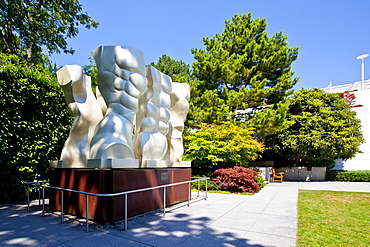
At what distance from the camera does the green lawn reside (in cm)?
432

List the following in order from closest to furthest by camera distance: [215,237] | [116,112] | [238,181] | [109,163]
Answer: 1. [215,237]
2. [109,163]
3. [116,112]
4. [238,181]

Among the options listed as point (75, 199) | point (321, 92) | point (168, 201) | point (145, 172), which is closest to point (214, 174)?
point (168, 201)

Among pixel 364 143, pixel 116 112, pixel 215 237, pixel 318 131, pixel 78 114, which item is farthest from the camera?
pixel 364 143

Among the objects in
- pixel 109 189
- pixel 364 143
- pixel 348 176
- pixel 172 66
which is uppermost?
pixel 172 66

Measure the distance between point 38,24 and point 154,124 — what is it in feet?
32.4

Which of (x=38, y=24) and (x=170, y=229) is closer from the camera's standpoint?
(x=170, y=229)

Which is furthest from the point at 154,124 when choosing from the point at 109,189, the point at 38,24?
the point at 38,24

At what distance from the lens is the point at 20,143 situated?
7.89m

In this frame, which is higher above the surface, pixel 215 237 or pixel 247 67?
pixel 247 67

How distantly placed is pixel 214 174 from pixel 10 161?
26.8 ft

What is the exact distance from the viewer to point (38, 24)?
41.0ft

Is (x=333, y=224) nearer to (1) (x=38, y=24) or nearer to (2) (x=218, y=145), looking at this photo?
(2) (x=218, y=145)

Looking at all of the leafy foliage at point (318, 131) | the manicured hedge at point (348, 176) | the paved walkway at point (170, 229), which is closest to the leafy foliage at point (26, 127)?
the paved walkway at point (170, 229)

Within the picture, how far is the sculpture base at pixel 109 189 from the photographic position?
5082 mm
